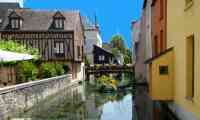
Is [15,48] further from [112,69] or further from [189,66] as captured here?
[189,66]

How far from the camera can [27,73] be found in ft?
92.5

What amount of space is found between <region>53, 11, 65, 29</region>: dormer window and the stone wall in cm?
1663

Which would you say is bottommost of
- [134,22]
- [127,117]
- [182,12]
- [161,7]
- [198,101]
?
[127,117]

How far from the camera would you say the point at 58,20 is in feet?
142

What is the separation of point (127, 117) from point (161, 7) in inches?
233

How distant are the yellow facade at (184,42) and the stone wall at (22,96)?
20.8 ft

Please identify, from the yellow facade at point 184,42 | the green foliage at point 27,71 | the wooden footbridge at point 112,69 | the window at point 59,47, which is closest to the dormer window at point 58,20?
the window at point 59,47

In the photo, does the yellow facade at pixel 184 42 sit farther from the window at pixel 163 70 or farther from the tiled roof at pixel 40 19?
the tiled roof at pixel 40 19

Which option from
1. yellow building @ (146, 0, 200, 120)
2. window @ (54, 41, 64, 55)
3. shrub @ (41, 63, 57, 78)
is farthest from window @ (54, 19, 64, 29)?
yellow building @ (146, 0, 200, 120)

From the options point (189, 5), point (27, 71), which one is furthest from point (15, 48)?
point (189, 5)

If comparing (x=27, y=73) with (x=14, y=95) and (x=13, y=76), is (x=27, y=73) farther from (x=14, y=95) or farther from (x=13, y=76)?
(x=14, y=95)

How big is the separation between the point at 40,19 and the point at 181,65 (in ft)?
110

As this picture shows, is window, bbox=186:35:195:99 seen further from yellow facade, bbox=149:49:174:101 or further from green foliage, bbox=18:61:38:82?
green foliage, bbox=18:61:38:82

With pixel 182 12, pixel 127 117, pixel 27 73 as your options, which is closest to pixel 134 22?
pixel 27 73
